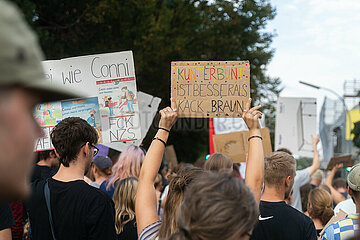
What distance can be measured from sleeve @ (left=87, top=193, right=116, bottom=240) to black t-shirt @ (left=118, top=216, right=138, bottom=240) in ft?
2.79

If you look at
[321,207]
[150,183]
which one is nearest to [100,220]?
[150,183]

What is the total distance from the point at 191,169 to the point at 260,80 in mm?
18608

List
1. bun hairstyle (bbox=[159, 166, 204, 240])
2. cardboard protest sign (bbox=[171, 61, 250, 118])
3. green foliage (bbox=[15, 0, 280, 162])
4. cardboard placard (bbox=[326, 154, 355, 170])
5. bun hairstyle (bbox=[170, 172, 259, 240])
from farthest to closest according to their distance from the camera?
green foliage (bbox=[15, 0, 280, 162]), cardboard placard (bbox=[326, 154, 355, 170]), cardboard protest sign (bbox=[171, 61, 250, 118]), bun hairstyle (bbox=[159, 166, 204, 240]), bun hairstyle (bbox=[170, 172, 259, 240])

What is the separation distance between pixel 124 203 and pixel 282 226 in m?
1.56

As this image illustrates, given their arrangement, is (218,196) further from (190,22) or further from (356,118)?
(356,118)

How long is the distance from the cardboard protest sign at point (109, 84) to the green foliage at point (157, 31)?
8.43 meters

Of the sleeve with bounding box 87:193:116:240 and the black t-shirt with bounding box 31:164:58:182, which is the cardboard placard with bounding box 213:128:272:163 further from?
the sleeve with bounding box 87:193:116:240

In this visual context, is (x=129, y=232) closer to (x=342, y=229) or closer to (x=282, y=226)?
(x=282, y=226)

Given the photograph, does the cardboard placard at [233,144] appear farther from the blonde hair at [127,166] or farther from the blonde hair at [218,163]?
the blonde hair at [218,163]

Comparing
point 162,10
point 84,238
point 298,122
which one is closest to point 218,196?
point 84,238

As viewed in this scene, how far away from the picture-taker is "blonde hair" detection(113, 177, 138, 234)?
13.0 feet

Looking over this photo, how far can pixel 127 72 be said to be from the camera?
5094 mm

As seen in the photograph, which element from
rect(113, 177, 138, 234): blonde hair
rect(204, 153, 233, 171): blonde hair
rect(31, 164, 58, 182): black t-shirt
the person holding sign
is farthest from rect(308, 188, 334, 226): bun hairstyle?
the person holding sign

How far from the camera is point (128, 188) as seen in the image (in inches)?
161
